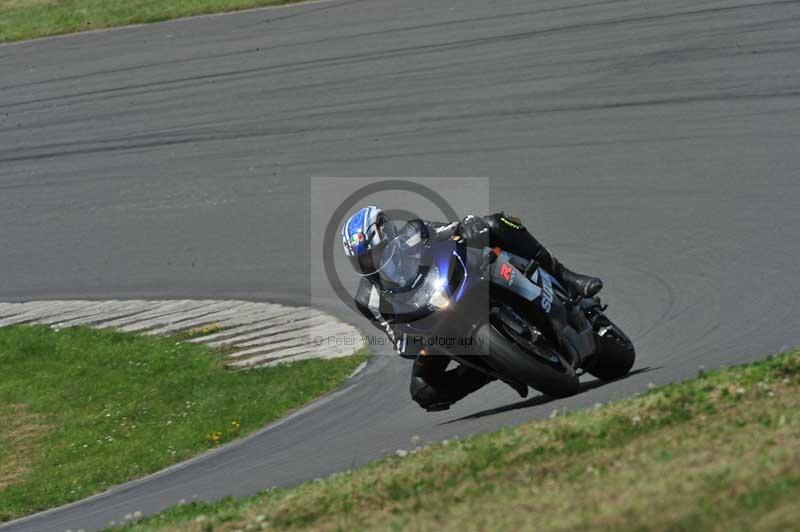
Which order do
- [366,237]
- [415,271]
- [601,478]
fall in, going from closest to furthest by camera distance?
[601,478], [366,237], [415,271]

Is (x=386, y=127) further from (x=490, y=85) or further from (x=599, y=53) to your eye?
(x=599, y=53)

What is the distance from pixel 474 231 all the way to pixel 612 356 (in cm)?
156

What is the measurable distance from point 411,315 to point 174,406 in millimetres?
4694

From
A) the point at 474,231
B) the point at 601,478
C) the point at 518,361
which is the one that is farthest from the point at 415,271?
the point at 601,478

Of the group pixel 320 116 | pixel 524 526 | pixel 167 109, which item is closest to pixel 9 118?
pixel 167 109

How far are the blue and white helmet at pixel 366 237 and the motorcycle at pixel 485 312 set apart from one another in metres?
0.09

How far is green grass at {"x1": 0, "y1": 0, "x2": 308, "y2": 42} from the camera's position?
2281 centimetres

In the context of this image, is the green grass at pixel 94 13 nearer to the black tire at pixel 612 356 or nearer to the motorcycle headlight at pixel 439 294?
the black tire at pixel 612 356

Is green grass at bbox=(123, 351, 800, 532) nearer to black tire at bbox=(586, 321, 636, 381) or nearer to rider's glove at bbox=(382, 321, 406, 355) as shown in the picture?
rider's glove at bbox=(382, 321, 406, 355)

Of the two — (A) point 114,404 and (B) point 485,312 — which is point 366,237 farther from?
(A) point 114,404

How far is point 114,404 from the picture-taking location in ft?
41.8

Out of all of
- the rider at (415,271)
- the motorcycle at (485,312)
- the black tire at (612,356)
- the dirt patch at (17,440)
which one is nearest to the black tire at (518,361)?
the motorcycle at (485,312)

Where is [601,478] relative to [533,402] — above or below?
above

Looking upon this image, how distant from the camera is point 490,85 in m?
17.5
